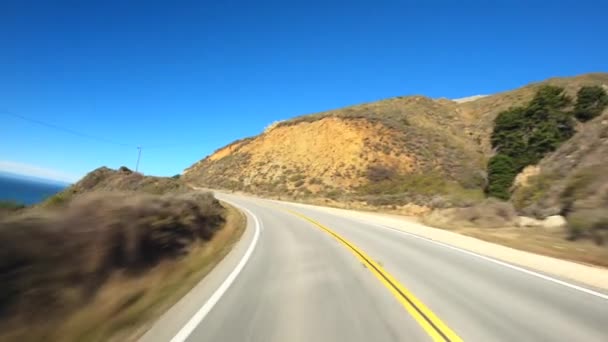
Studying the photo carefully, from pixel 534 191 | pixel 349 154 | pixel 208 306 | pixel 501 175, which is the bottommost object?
pixel 208 306

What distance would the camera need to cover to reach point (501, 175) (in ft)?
128

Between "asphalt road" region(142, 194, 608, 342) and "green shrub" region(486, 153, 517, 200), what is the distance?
31.5 meters

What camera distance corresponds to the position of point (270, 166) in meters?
61.6

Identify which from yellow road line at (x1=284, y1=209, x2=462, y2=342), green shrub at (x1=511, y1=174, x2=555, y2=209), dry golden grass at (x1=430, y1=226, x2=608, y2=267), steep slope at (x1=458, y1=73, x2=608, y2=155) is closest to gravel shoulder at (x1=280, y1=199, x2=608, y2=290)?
dry golden grass at (x1=430, y1=226, x2=608, y2=267)

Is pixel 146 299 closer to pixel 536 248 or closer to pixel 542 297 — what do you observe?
pixel 542 297

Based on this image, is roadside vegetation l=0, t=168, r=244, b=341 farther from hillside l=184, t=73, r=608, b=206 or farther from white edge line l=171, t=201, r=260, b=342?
hillside l=184, t=73, r=608, b=206

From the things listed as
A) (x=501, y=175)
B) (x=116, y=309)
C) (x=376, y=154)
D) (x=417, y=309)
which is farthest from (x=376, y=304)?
(x=376, y=154)

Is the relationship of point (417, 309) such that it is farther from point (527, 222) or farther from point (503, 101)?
point (503, 101)

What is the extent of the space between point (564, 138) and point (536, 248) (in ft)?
103

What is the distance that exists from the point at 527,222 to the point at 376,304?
17255 millimetres

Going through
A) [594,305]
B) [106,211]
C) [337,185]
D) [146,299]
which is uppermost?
[337,185]

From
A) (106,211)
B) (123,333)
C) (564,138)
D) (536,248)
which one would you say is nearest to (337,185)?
(564,138)

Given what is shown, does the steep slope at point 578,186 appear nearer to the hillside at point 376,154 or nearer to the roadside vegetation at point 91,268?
the roadside vegetation at point 91,268

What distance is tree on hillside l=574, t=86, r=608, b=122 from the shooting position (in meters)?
40.7
